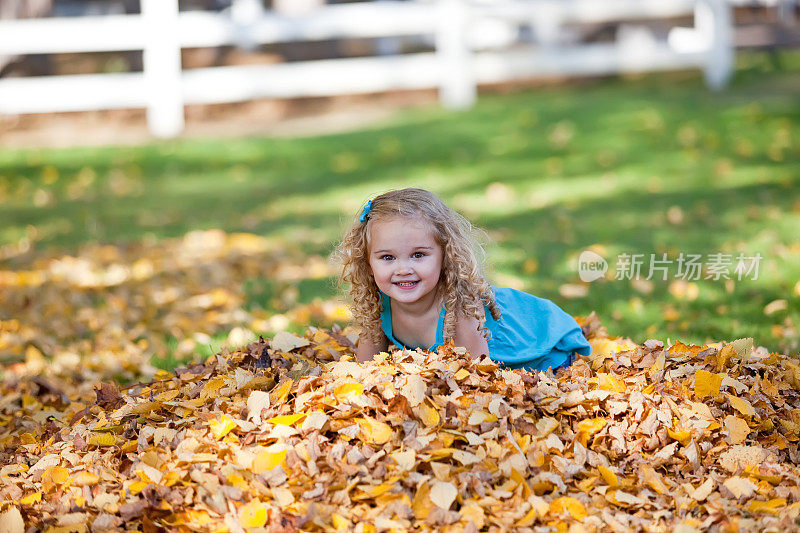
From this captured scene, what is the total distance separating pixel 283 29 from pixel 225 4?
649 centimetres

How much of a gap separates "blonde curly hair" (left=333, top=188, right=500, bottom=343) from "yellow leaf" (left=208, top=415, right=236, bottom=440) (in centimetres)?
83

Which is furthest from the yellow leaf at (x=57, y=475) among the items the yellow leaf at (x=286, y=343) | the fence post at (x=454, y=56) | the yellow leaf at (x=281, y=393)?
the fence post at (x=454, y=56)

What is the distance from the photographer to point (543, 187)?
8.93 meters

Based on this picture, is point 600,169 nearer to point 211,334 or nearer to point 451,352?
point 211,334

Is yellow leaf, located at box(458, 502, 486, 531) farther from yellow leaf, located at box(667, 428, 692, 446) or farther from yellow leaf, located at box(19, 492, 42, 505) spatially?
yellow leaf, located at box(19, 492, 42, 505)

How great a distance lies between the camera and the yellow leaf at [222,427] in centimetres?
292

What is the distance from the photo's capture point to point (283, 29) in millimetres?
12375

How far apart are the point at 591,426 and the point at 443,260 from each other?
84 cm

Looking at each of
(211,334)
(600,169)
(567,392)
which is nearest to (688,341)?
(567,392)

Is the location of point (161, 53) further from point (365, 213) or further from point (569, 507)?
point (569, 507)

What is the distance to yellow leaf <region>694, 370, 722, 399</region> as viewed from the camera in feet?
10.3

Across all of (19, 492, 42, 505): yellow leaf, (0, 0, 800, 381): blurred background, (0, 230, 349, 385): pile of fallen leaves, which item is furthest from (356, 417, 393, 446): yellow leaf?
(0, 230, 349, 385): pile of fallen leaves

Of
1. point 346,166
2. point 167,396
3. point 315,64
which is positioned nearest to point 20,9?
point 315,64

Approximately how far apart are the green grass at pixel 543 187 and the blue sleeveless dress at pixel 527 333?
0.94m
